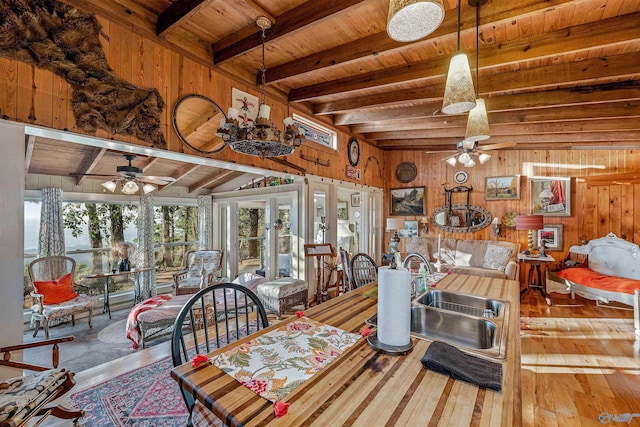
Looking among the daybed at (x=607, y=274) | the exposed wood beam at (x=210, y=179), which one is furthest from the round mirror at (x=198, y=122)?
the daybed at (x=607, y=274)

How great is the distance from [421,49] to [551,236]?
445 cm

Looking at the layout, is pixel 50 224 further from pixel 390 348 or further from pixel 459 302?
pixel 459 302

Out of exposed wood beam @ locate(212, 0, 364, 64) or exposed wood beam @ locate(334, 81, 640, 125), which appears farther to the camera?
exposed wood beam @ locate(334, 81, 640, 125)

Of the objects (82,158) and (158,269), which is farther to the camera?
(158,269)

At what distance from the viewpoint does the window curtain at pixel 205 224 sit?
604 centimetres

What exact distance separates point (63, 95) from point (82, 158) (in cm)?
254

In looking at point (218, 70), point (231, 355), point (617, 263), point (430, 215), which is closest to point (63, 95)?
point (218, 70)

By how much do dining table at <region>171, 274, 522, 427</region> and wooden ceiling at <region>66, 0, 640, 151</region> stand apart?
7.11 ft

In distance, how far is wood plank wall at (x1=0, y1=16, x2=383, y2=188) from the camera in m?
1.77

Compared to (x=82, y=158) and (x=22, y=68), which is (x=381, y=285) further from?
(x=82, y=158)

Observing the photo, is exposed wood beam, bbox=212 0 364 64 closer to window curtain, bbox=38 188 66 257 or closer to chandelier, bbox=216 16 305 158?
chandelier, bbox=216 16 305 158

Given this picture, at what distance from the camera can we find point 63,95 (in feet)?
6.37

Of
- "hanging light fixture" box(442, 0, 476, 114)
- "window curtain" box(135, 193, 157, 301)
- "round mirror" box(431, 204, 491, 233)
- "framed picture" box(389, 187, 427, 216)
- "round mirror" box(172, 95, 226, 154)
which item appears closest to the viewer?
"hanging light fixture" box(442, 0, 476, 114)

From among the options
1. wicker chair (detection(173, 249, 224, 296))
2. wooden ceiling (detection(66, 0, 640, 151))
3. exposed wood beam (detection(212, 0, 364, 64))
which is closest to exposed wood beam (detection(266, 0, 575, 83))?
wooden ceiling (detection(66, 0, 640, 151))
